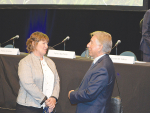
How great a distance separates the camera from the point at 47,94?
7.86 ft

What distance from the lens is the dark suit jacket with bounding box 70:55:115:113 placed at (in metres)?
1.69

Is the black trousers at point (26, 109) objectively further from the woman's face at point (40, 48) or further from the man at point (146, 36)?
the man at point (146, 36)

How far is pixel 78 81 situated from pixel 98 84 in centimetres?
130

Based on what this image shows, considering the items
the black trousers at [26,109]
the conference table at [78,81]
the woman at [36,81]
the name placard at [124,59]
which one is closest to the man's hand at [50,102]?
the woman at [36,81]

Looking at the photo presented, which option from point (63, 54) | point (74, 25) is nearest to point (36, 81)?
point (63, 54)

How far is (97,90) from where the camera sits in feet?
5.53

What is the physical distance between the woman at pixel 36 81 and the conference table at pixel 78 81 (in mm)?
547

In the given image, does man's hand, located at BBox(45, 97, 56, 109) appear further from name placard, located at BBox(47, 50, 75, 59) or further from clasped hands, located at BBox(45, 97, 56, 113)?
name placard, located at BBox(47, 50, 75, 59)

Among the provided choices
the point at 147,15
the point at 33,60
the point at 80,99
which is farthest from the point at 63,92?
the point at 147,15

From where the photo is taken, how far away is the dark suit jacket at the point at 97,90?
5.54ft

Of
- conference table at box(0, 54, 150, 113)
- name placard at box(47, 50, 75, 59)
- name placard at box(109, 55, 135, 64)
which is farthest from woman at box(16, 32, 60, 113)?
name placard at box(109, 55, 135, 64)

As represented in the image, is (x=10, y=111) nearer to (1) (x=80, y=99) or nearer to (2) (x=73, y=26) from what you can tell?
(1) (x=80, y=99)

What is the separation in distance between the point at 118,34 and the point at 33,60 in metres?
4.58

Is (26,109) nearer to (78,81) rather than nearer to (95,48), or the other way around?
(78,81)
